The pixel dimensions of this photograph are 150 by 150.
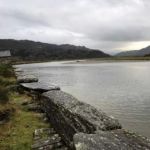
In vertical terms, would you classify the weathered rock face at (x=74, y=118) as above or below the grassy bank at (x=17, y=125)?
above

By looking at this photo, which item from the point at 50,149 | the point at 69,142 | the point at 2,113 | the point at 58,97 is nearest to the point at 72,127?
the point at 69,142

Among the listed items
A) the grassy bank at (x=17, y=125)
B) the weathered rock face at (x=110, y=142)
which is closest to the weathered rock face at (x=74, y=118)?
the weathered rock face at (x=110, y=142)

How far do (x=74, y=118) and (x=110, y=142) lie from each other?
7.10ft

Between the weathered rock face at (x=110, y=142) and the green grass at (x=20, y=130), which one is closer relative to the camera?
the weathered rock face at (x=110, y=142)

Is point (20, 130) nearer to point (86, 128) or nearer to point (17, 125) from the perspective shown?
point (17, 125)

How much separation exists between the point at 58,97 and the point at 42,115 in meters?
1.71

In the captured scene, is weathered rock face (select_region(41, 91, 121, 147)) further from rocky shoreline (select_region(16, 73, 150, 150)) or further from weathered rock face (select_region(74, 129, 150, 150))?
weathered rock face (select_region(74, 129, 150, 150))

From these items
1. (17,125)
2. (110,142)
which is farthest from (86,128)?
(17,125)

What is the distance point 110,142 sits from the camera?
4918mm

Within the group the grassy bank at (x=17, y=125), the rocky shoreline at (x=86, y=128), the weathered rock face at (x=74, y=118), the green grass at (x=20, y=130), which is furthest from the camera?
the grassy bank at (x=17, y=125)

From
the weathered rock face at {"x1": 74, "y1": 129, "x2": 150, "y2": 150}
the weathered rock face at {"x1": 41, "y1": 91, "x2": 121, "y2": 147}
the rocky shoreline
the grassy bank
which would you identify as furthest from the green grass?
the weathered rock face at {"x1": 74, "y1": 129, "x2": 150, "y2": 150}

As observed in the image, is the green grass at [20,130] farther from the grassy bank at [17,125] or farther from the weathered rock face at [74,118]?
the weathered rock face at [74,118]

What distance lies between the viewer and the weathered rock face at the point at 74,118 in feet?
20.3

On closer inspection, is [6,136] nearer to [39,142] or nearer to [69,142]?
[39,142]
